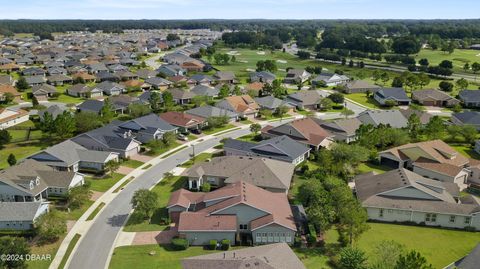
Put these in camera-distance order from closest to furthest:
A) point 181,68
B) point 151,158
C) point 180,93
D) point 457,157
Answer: point 457,157, point 151,158, point 180,93, point 181,68

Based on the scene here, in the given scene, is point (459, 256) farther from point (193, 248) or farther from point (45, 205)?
point (45, 205)

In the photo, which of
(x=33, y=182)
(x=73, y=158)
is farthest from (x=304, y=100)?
(x=33, y=182)

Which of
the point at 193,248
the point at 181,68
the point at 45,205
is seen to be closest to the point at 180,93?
the point at 181,68

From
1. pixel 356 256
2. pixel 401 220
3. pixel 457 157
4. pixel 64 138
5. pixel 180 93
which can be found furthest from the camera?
pixel 180 93

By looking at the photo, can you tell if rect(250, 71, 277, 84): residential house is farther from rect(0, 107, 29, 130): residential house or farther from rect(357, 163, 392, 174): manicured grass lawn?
rect(357, 163, 392, 174): manicured grass lawn

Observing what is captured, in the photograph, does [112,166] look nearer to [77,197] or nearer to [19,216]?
[77,197]

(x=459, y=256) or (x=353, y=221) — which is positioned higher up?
(x=353, y=221)
